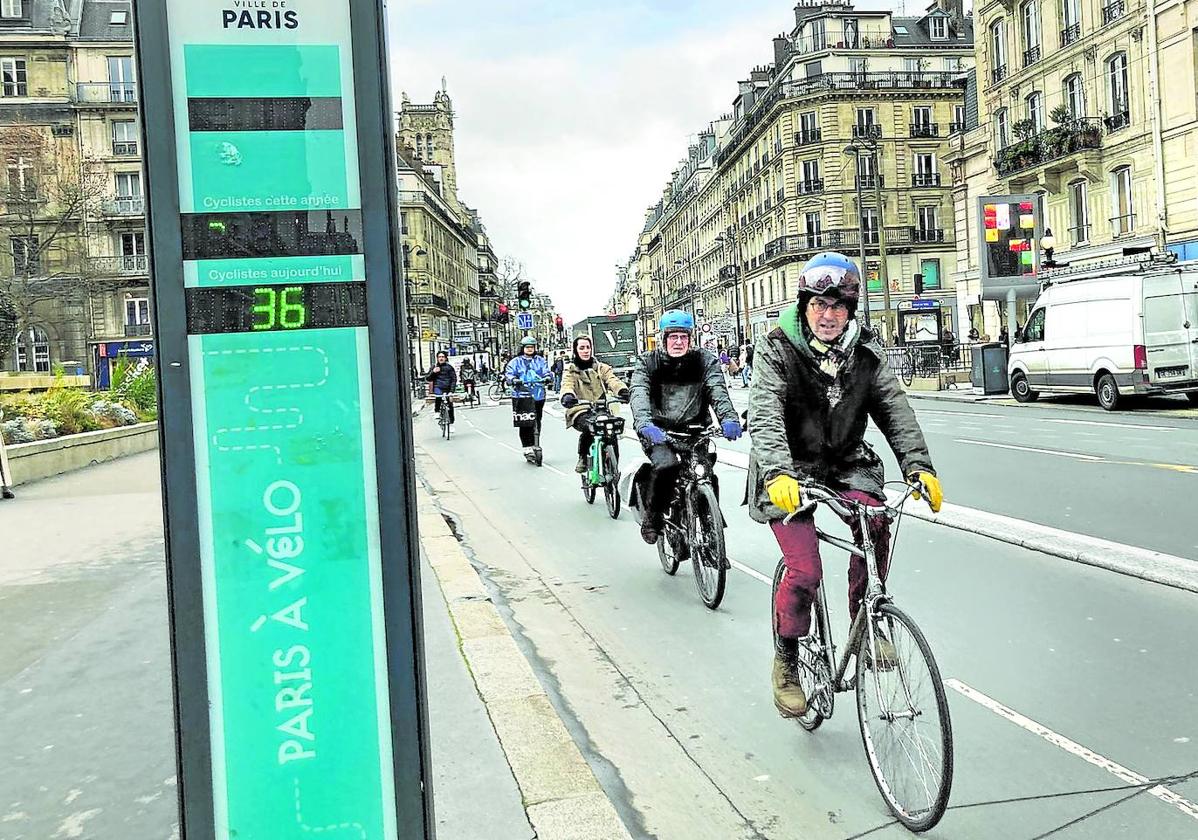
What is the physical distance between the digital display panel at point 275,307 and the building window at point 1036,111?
135 ft

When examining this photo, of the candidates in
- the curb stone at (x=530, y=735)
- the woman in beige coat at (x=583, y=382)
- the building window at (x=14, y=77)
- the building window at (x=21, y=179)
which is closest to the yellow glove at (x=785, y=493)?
the curb stone at (x=530, y=735)

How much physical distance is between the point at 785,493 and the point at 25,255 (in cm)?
3384

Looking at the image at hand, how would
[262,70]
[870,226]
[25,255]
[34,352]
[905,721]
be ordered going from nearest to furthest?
[262,70] < [905,721] < [25,255] < [34,352] < [870,226]

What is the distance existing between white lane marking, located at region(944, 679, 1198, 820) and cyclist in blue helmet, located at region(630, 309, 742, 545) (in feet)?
8.68

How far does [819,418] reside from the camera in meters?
4.07

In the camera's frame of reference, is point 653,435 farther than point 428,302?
No

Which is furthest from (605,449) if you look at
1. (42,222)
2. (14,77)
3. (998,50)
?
(14,77)

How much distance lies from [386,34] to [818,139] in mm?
68134

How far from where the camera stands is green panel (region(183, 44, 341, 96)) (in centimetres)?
230

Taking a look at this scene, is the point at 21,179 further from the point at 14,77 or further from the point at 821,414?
the point at 821,414

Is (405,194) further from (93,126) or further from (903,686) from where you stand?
(903,686)

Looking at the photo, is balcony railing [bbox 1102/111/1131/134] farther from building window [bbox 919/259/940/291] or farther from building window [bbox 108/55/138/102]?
building window [bbox 108/55/138/102]

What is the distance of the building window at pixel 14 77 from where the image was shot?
5712 centimetres

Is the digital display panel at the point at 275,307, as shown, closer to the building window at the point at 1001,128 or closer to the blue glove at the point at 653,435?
the blue glove at the point at 653,435
